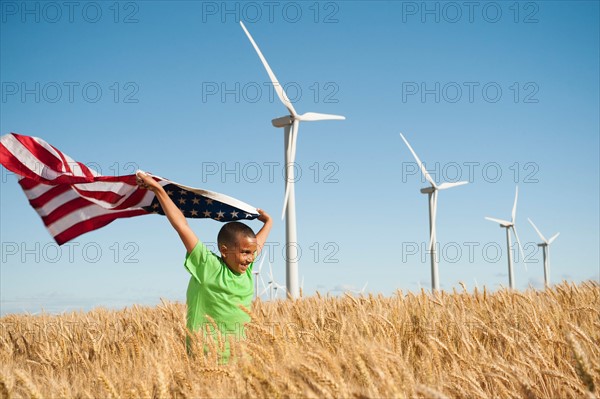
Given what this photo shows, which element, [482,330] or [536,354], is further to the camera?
[482,330]

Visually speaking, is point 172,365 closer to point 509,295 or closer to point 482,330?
point 482,330

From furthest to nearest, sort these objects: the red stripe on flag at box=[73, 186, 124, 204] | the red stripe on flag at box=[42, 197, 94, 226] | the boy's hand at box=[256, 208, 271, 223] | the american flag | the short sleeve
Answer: the red stripe on flag at box=[42, 197, 94, 226], the red stripe on flag at box=[73, 186, 124, 204], the american flag, the boy's hand at box=[256, 208, 271, 223], the short sleeve

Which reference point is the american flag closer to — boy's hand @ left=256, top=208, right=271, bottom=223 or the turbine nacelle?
boy's hand @ left=256, top=208, right=271, bottom=223

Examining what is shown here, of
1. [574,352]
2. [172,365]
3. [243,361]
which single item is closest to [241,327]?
[172,365]

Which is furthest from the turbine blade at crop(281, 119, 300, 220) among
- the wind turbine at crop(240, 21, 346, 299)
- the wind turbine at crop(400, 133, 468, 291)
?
the wind turbine at crop(400, 133, 468, 291)

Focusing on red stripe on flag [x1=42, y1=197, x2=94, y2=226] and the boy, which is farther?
red stripe on flag [x1=42, y1=197, x2=94, y2=226]
